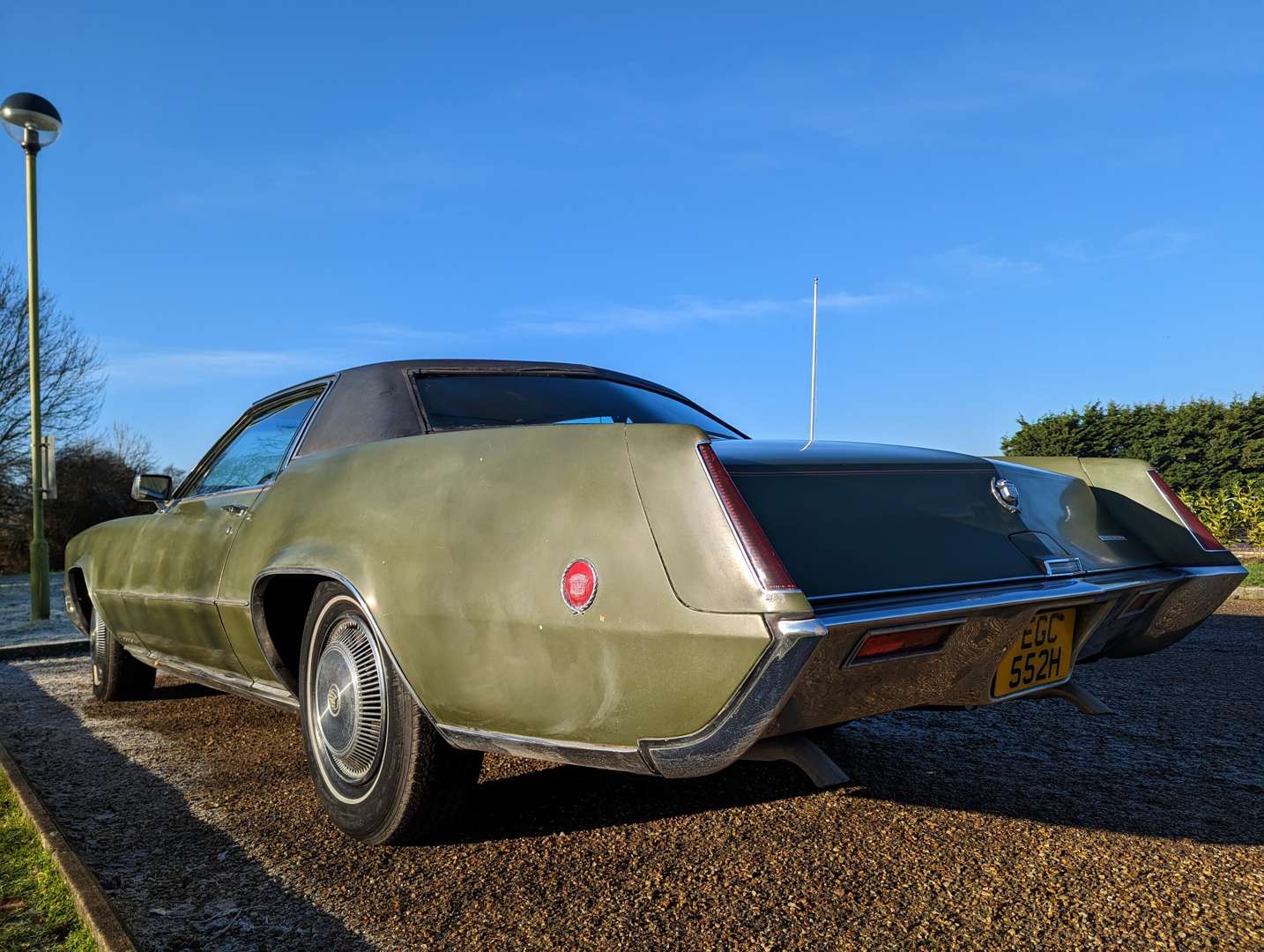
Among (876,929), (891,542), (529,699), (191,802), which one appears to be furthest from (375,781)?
(891,542)

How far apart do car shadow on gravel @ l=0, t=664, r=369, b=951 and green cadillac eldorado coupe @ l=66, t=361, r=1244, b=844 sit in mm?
328

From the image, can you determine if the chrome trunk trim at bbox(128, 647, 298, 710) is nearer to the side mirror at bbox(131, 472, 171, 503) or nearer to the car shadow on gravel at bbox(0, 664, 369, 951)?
the car shadow on gravel at bbox(0, 664, 369, 951)

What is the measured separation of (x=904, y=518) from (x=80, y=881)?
216cm

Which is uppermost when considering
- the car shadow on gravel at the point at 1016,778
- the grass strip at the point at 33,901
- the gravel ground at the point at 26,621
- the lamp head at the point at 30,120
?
the lamp head at the point at 30,120

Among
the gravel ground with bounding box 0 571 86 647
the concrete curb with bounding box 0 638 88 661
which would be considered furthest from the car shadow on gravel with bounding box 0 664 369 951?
the gravel ground with bounding box 0 571 86 647

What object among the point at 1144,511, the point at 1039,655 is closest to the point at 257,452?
the point at 1039,655

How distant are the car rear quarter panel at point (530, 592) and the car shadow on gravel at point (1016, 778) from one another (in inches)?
27.0

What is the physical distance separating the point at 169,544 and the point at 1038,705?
12.9 feet

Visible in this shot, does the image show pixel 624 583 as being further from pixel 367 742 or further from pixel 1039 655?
pixel 1039 655

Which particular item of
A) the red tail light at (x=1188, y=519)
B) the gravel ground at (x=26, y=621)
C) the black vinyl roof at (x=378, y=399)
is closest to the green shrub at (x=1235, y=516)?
the red tail light at (x=1188, y=519)

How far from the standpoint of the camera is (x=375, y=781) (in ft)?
8.16

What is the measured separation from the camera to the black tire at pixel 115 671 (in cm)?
471

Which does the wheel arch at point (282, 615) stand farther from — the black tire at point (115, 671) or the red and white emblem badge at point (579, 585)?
the black tire at point (115, 671)

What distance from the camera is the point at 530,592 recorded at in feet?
6.86
